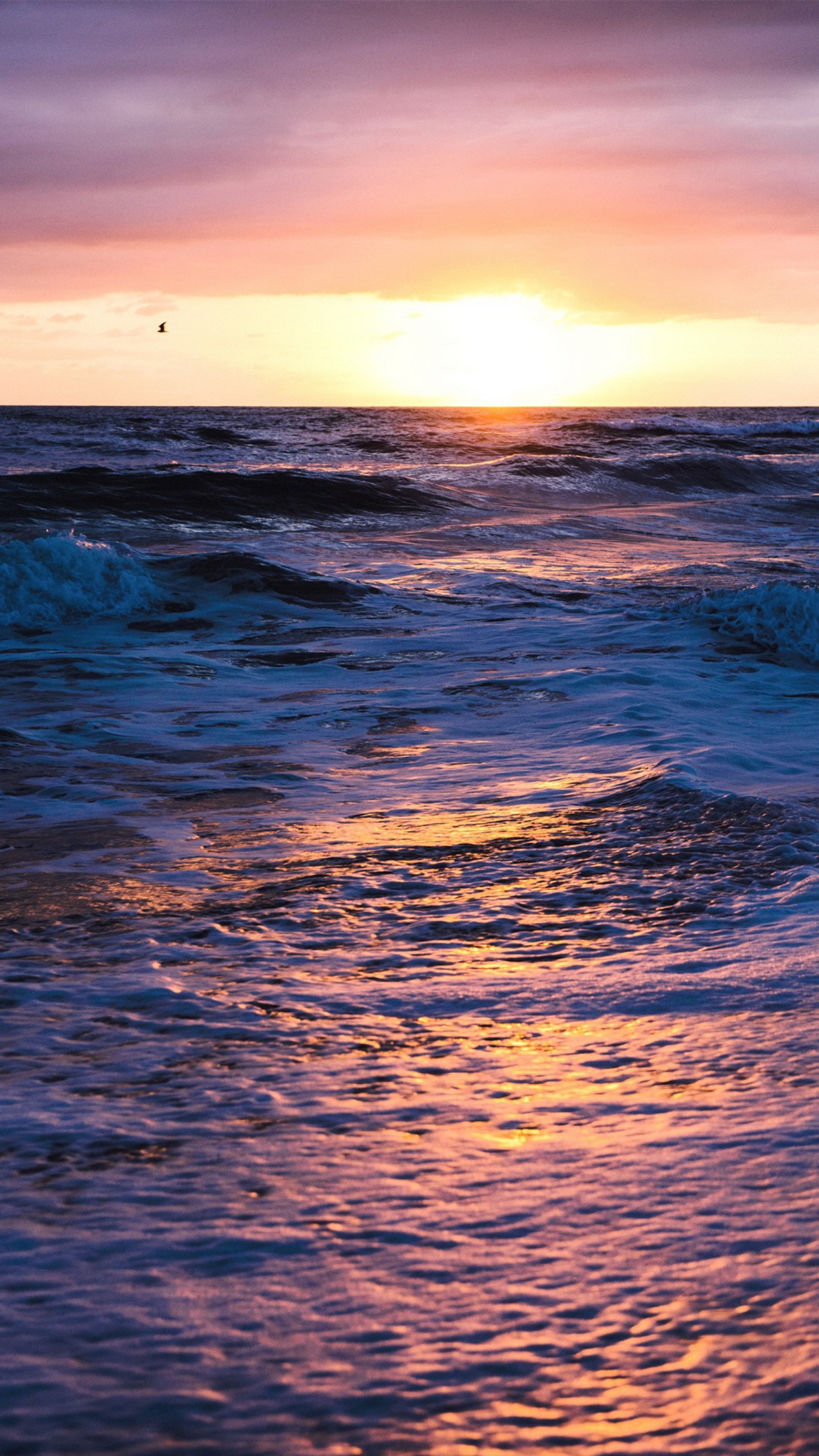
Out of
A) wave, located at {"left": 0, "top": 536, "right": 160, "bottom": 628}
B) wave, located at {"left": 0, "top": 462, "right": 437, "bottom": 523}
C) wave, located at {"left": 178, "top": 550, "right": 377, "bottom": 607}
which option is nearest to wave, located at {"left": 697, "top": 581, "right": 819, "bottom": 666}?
wave, located at {"left": 178, "top": 550, "right": 377, "bottom": 607}

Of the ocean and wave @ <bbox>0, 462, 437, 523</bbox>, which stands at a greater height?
wave @ <bbox>0, 462, 437, 523</bbox>

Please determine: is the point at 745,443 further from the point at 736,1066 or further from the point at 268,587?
the point at 736,1066

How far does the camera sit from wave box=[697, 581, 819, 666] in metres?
8.41

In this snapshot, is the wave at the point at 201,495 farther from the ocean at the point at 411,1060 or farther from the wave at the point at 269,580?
the ocean at the point at 411,1060

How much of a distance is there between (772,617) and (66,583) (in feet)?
19.1

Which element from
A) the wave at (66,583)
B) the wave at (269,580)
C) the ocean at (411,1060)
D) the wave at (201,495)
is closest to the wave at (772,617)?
the ocean at (411,1060)

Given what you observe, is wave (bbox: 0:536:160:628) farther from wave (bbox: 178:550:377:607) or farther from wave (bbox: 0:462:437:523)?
wave (bbox: 0:462:437:523)

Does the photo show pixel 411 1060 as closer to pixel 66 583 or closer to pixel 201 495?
pixel 66 583

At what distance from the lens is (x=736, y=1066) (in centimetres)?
247

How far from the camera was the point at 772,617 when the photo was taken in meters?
8.83

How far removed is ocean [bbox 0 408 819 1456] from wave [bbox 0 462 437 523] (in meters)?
9.72

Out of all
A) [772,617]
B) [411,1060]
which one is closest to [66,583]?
[772,617]

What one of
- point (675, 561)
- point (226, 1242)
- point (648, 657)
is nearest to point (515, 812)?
point (226, 1242)

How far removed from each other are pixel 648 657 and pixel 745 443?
37.4 metres
